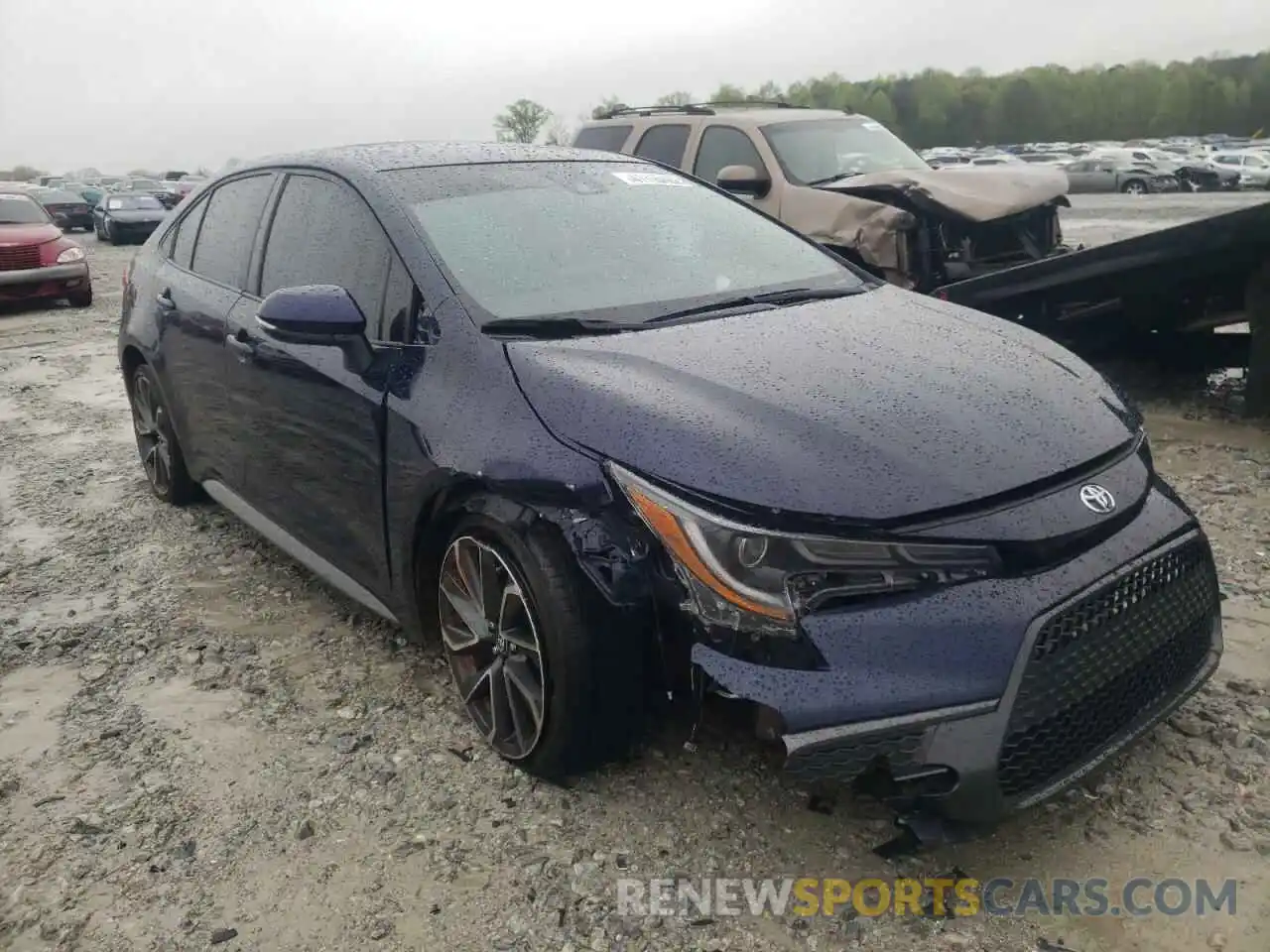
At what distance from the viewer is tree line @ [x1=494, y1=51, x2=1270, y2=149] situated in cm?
8712

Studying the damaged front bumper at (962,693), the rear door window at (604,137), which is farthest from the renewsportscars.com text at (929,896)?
the rear door window at (604,137)

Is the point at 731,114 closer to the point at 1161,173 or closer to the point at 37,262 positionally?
the point at 37,262

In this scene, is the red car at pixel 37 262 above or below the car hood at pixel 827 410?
below

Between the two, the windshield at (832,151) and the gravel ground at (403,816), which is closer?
the gravel ground at (403,816)

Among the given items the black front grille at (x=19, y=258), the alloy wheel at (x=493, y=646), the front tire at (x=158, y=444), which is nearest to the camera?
the alloy wheel at (x=493, y=646)

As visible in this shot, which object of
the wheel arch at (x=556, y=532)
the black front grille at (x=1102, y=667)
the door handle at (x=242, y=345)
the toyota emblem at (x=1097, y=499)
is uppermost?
the door handle at (x=242, y=345)

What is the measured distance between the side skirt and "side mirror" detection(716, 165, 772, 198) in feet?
14.4

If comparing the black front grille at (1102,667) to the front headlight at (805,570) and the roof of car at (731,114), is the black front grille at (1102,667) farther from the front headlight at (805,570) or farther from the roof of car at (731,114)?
the roof of car at (731,114)

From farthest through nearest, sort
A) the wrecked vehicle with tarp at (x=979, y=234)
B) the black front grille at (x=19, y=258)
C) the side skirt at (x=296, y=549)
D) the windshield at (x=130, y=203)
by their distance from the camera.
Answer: the windshield at (x=130, y=203) < the black front grille at (x=19, y=258) < the wrecked vehicle with tarp at (x=979, y=234) < the side skirt at (x=296, y=549)

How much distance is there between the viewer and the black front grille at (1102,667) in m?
2.20

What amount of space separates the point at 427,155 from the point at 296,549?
1.41 m

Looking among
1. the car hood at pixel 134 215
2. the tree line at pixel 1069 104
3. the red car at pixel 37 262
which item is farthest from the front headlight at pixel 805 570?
the tree line at pixel 1069 104

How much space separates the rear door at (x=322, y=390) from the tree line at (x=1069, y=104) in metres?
83.4

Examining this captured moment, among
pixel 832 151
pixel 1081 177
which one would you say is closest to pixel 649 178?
pixel 832 151
